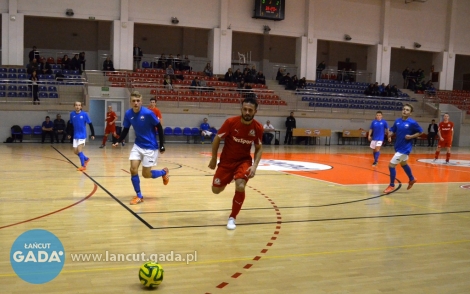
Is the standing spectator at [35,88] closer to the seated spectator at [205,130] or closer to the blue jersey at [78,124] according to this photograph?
the seated spectator at [205,130]

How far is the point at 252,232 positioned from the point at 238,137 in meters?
1.33

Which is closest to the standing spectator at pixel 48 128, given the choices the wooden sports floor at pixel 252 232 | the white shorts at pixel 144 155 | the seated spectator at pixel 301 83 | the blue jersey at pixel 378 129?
the wooden sports floor at pixel 252 232

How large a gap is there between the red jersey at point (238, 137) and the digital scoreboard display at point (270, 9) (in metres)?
25.9

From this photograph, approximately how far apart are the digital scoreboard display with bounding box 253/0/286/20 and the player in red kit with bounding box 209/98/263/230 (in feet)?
84.9

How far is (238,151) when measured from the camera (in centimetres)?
663

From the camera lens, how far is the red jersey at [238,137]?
6492mm

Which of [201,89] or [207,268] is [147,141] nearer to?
[207,268]

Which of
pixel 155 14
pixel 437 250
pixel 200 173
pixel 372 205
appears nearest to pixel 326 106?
pixel 155 14

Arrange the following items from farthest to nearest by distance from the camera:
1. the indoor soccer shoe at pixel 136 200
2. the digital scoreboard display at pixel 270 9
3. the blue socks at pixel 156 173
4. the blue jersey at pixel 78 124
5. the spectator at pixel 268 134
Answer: the digital scoreboard display at pixel 270 9, the spectator at pixel 268 134, the blue jersey at pixel 78 124, the blue socks at pixel 156 173, the indoor soccer shoe at pixel 136 200

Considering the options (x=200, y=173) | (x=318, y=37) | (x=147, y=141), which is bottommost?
(x=200, y=173)

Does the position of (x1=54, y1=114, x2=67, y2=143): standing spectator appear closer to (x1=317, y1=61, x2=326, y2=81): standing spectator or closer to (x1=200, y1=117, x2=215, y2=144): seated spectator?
(x1=200, y1=117, x2=215, y2=144): seated spectator

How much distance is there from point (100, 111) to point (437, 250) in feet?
82.1

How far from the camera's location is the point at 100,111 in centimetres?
2817

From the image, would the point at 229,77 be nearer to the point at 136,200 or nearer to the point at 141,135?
the point at 141,135
